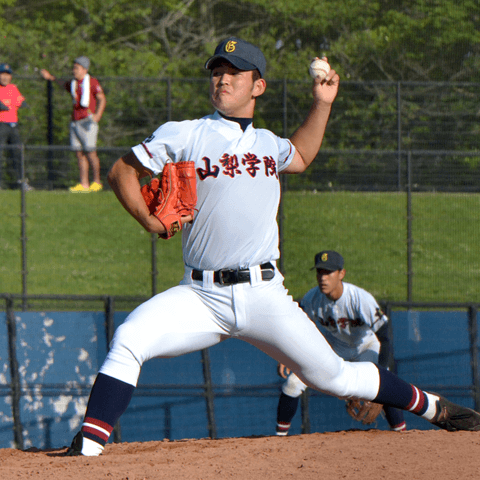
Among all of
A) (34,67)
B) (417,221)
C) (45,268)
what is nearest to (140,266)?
(45,268)

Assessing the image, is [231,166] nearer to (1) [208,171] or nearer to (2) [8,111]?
(1) [208,171]

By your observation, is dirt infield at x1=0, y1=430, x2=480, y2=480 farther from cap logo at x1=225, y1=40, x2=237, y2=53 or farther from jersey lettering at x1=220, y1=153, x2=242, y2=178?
cap logo at x1=225, y1=40, x2=237, y2=53

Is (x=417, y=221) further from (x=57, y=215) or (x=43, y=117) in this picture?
(x=43, y=117)

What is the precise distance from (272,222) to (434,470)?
134 cm

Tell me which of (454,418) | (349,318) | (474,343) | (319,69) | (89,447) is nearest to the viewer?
(89,447)

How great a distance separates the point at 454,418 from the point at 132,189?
218 cm

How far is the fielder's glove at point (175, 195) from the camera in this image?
3.66 meters

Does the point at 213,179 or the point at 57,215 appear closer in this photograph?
the point at 213,179

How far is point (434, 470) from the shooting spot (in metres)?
3.56

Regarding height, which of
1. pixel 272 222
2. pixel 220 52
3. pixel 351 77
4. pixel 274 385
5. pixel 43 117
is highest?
pixel 351 77

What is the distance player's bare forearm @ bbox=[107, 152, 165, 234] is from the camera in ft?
12.1

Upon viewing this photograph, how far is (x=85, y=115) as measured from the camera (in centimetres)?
1267

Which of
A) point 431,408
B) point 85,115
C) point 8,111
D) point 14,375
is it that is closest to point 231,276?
point 431,408

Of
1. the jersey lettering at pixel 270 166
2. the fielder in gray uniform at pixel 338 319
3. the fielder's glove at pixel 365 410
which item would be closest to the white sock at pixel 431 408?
the fielder's glove at pixel 365 410
